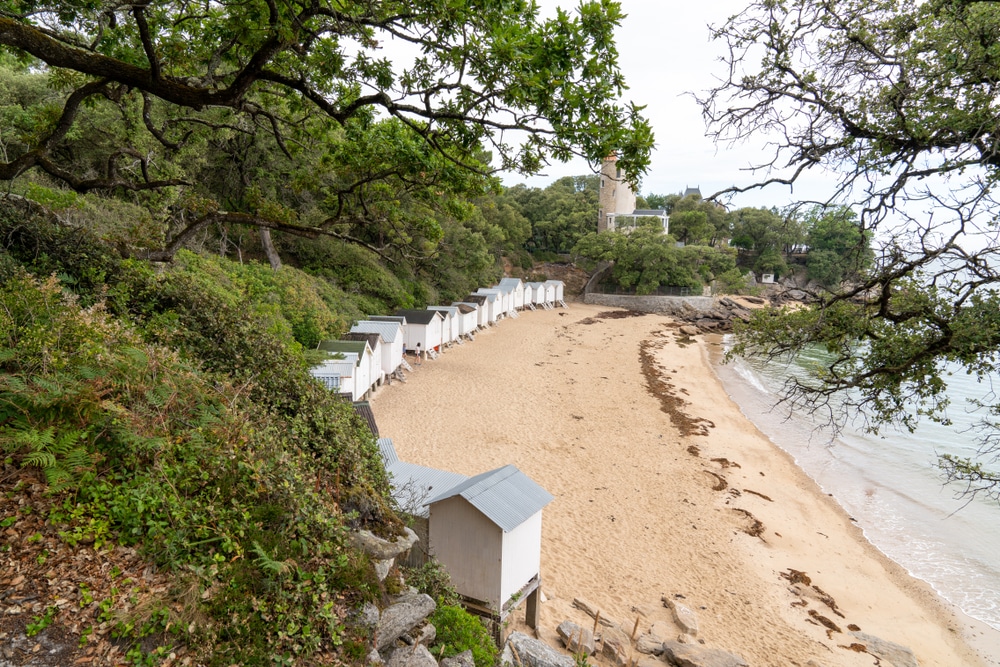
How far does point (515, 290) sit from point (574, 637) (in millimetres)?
39600

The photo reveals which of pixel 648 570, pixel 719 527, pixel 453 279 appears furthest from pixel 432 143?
pixel 453 279

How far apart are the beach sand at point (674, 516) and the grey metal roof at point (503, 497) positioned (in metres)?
2.49

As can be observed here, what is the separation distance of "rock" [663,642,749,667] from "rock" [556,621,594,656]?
4.60 ft

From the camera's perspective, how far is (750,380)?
31.4 meters

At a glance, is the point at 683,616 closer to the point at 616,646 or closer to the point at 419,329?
the point at 616,646

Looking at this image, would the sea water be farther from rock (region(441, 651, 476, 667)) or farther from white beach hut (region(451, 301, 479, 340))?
white beach hut (region(451, 301, 479, 340))

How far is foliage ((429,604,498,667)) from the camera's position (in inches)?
232

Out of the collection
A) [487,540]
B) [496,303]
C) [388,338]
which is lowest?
[487,540]

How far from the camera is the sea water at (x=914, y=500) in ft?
44.2

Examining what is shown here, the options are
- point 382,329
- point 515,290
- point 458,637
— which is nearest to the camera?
point 458,637

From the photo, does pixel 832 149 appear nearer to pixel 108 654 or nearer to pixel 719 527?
pixel 108 654

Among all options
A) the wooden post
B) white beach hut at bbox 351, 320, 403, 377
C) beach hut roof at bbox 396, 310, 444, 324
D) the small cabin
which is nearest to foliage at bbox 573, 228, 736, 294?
the small cabin

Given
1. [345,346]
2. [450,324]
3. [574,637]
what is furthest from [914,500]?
[450,324]

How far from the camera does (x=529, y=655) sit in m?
7.02
